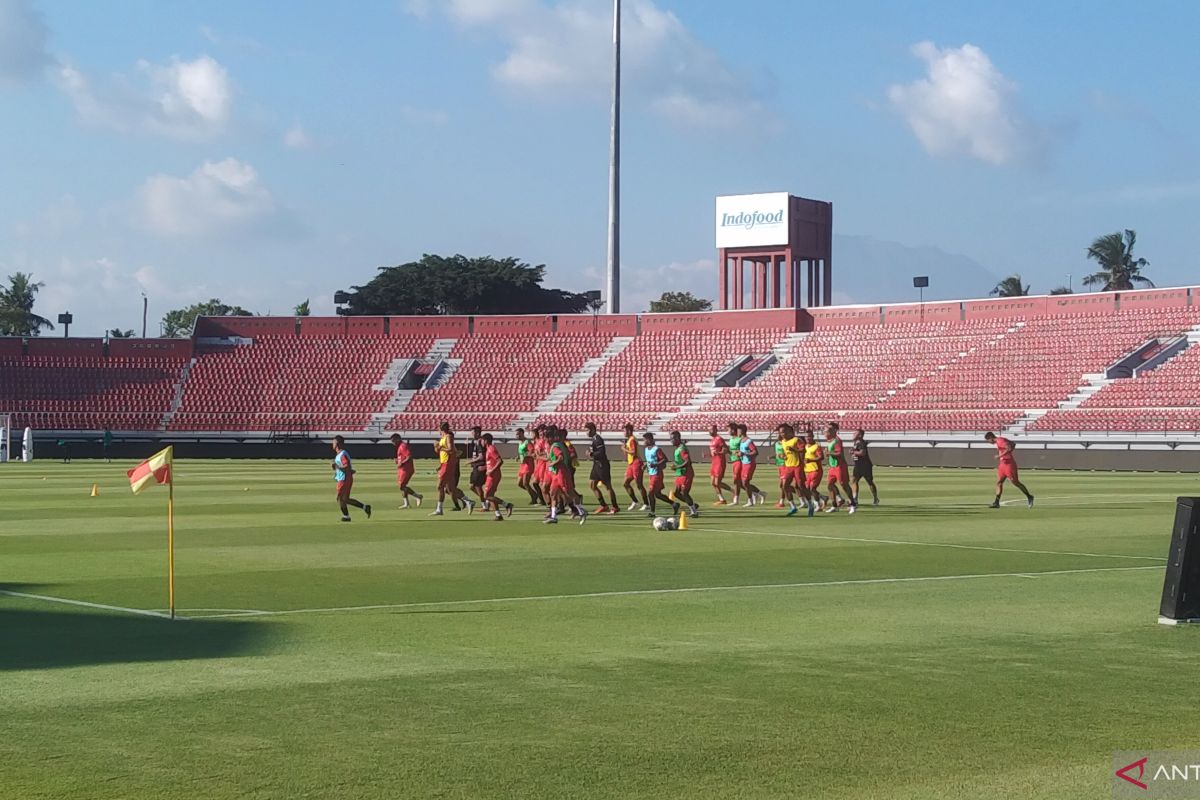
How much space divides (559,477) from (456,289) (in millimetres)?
95112

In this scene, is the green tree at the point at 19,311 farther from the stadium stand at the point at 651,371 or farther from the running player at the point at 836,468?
the running player at the point at 836,468

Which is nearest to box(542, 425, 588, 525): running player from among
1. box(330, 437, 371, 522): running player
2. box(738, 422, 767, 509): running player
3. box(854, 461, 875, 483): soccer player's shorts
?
box(330, 437, 371, 522): running player

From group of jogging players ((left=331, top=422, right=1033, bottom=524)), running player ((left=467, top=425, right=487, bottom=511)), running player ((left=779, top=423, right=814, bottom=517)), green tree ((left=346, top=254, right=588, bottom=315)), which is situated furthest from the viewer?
green tree ((left=346, top=254, right=588, bottom=315))

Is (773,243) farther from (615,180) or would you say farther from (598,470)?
(598,470)

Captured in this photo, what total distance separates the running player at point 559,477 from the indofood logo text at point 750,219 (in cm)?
6716

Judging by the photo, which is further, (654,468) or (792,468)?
(792,468)

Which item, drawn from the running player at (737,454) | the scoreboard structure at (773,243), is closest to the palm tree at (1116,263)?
the scoreboard structure at (773,243)

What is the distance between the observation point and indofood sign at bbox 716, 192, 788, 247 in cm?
9344

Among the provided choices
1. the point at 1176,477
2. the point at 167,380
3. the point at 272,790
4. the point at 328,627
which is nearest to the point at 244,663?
the point at 328,627

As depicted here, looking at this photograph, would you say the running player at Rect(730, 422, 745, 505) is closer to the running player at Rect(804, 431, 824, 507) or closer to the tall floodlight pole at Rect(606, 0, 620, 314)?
the running player at Rect(804, 431, 824, 507)

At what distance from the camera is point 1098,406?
6462cm

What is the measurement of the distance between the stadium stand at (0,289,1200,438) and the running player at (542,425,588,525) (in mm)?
38685

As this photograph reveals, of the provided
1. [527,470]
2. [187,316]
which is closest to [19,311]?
[187,316]

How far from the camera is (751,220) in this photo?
9456 centimetres
